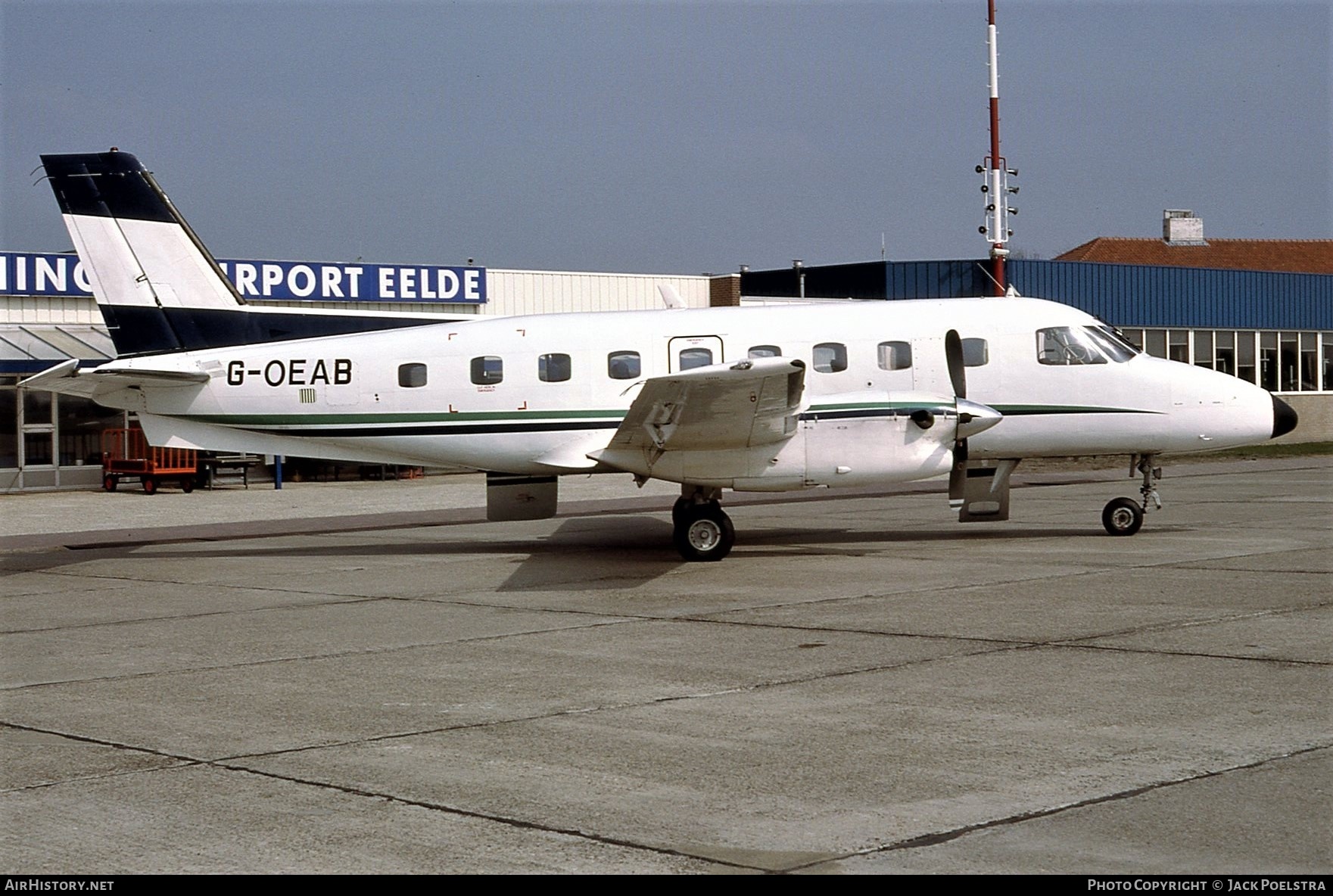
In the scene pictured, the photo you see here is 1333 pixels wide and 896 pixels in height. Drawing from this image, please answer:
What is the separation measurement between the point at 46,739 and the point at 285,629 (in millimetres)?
4166

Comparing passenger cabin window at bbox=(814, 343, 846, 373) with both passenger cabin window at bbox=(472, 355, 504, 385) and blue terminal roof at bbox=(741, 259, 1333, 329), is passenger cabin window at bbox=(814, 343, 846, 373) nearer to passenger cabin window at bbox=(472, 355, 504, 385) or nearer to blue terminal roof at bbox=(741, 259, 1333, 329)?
passenger cabin window at bbox=(472, 355, 504, 385)

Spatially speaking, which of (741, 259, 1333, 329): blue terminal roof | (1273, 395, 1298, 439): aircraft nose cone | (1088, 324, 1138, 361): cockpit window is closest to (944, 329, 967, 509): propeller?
(1088, 324, 1138, 361): cockpit window

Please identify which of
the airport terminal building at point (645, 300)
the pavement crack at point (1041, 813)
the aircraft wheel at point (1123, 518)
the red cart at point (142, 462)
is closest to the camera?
the pavement crack at point (1041, 813)

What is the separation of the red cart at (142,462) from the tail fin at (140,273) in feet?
45.1

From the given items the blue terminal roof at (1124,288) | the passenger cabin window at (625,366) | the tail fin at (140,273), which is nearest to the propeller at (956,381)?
the passenger cabin window at (625,366)

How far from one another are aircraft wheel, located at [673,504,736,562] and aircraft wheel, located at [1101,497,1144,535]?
16.6 feet

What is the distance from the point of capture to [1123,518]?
58.3ft

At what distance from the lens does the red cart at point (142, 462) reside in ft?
101

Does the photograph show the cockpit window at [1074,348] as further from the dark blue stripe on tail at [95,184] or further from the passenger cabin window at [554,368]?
the dark blue stripe on tail at [95,184]

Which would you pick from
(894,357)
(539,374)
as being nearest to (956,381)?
(894,357)

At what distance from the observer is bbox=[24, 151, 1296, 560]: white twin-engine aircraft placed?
1706 cm

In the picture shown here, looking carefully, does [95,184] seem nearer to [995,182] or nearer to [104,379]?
[104,379]

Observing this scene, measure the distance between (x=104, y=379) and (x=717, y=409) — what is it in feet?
25.5
